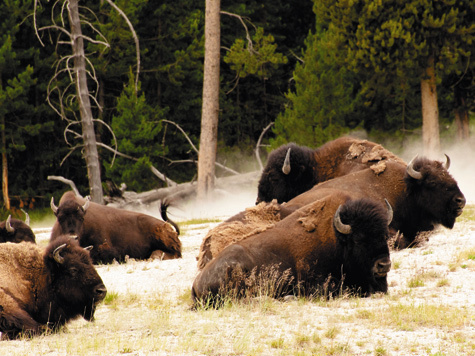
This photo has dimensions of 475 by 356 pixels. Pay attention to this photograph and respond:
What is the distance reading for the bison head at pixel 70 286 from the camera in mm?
5910

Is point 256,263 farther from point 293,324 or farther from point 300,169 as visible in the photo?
point 300,169

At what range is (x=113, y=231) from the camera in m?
11.1

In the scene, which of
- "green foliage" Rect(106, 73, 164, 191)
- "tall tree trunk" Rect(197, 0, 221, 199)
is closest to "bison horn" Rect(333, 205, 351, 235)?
"tall tree trunk" Rect(197, 0, 221, 199)

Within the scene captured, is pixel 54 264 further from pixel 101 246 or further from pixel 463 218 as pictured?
pixel 463 218

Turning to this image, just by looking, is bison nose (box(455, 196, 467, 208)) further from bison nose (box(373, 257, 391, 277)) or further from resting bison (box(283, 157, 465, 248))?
bison nose (box(373, 257, 391, 277))

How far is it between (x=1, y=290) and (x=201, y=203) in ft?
48.5

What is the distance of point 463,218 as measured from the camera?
1235 cm

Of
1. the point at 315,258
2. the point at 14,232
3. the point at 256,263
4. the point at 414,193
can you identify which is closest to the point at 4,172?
the point at 14,232

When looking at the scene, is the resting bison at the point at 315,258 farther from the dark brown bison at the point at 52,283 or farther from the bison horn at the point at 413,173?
the bison horn at the point at 413,173

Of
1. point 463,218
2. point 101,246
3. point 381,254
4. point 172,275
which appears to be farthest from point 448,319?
point 463,218

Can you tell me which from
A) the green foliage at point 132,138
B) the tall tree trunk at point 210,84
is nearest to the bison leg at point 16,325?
the tall tree trunk at point 210,84

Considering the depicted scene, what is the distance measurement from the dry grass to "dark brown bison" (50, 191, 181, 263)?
134 inches

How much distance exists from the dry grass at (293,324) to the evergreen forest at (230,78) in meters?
10.7

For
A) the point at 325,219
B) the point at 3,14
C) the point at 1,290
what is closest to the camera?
the point at 1,290
